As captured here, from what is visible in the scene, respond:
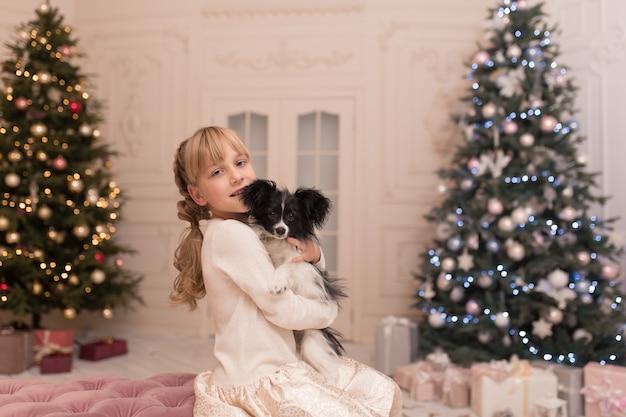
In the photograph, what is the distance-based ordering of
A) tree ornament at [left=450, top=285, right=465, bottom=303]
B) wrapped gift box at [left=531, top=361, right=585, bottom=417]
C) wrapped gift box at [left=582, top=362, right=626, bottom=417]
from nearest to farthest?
wrapped gift box at [left=582, top=362, right=626, bottom=417] → wrapped gift box at [left=531, top=361, right=585, bottom=417] → tree ornament at [left=450, top=285, right=465, bottom=303]

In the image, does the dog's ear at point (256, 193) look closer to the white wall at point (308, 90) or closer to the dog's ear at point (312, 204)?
the dog's ear at point (312, 204)

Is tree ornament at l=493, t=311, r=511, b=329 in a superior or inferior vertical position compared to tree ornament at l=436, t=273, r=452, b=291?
inferior

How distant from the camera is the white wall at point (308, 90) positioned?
17.7 ft

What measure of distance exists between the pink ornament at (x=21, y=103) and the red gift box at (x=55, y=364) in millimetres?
2121

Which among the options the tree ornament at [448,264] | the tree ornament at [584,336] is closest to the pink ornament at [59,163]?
the tree ornament at [448,264]

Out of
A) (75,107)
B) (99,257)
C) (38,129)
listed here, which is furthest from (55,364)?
(75,107)

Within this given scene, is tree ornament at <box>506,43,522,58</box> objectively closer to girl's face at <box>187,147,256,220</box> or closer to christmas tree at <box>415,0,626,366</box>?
christmas tree at <box>415,0,626,366</box>

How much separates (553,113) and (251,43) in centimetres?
321

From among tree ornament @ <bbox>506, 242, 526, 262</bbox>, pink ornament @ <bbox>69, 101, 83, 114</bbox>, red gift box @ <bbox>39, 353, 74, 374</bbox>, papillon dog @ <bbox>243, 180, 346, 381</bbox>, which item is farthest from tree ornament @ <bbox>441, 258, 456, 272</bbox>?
pink ornament @ <bbox>69, 101, 83, 114</bbox>

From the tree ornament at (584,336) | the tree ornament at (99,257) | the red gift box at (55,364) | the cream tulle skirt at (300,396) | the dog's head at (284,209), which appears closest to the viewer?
the cream tulle skirt at (300,396)

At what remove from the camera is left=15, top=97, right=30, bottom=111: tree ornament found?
4.45 m

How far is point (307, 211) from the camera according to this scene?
1.83 metres

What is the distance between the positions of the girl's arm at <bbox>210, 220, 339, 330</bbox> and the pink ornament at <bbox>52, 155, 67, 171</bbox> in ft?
11.5

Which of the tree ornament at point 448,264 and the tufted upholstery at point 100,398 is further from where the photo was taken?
the tree ornament at point 448,264
